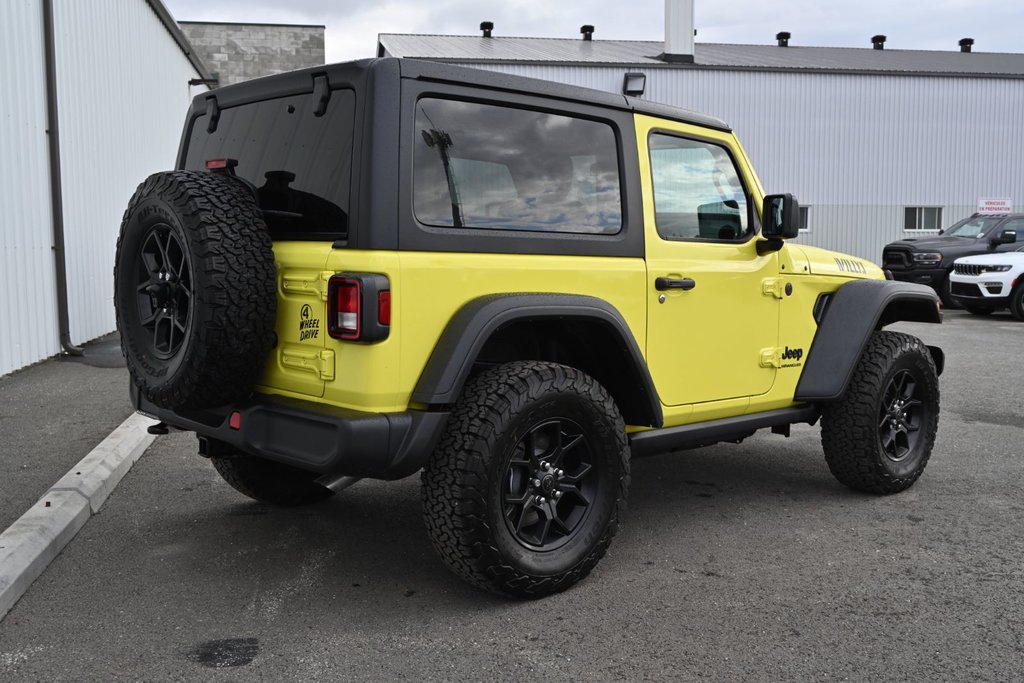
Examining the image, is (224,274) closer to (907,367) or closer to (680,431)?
(680,431)

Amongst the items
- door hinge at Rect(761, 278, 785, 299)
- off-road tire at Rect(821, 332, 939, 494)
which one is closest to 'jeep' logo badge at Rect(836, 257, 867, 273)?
off-road tire at Rect(821, 332, 939, 494)

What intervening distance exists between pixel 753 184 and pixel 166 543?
340 centimetres

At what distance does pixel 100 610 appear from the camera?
11.3 feet

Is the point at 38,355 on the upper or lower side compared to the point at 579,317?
lower

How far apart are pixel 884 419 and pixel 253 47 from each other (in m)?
31.7

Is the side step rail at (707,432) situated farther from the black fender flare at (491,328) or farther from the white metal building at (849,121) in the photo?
the white metal building at (849,121)

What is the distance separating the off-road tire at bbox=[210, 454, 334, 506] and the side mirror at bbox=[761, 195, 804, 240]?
2554mm

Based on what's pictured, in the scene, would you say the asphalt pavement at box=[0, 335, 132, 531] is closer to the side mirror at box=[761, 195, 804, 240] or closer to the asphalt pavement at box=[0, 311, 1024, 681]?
the asphalt pavement at box=[0, 311, 1024, 681]

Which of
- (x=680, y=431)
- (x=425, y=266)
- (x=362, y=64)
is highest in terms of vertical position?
(x=362, y=64)

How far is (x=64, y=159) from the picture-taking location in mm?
10086

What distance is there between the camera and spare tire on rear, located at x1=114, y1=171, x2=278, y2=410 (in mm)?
3230

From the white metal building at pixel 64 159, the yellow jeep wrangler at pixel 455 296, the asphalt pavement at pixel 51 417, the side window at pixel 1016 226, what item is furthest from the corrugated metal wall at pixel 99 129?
the side window at pixel 1016 226

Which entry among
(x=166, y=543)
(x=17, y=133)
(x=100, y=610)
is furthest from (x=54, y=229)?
(x=100, y=610)

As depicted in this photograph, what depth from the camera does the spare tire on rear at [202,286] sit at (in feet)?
10.6
